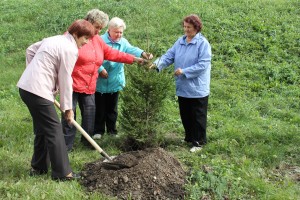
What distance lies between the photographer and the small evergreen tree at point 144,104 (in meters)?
5.74

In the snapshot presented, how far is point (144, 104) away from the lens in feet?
19.0

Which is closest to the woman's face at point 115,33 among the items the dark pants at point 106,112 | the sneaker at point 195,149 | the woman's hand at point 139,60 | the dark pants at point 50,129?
the woman's hand at point 139,60

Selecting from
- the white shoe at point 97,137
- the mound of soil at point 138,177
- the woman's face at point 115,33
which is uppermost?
the woman's face at point 115,33

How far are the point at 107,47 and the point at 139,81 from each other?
2.70 feet

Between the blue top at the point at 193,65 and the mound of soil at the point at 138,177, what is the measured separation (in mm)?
1233

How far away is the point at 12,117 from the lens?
7.69 m

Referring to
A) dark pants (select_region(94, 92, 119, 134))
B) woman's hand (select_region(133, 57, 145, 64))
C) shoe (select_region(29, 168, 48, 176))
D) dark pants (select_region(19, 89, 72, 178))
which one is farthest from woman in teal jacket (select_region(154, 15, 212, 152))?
shoe (select_region(29, 168, 48, 176))

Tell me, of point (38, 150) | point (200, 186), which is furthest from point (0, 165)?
point (200, 186)

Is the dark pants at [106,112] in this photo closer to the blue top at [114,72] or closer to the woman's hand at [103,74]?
the blue top at [114,72]

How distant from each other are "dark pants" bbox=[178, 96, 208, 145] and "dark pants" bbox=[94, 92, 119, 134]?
1.12 meters

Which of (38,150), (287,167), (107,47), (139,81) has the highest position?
(107,47)

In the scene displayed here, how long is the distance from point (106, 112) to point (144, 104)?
1257 mm

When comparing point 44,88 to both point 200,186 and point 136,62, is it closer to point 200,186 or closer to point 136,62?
point 136,62

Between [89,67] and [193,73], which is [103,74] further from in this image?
[193,73]
